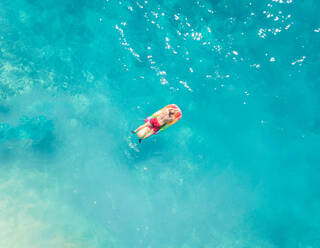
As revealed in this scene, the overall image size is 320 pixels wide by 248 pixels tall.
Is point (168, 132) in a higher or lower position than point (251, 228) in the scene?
higher

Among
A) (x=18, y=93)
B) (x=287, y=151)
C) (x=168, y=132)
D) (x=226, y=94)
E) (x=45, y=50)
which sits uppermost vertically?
(x=45, y=50)

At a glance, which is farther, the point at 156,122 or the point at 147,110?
the point at 147,110

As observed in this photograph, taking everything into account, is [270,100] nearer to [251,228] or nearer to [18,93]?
[251,228]

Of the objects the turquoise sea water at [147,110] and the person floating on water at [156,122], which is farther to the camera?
the turquoise sea water at [147,110]

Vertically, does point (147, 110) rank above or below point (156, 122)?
above

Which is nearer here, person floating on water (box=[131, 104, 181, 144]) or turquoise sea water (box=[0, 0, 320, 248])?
person floating on water (box=[131, 104, 181, 144])

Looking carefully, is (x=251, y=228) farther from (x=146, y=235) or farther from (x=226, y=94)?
(x=226, y=94)

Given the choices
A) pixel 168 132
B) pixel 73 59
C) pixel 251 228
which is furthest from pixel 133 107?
pixel 251 228
